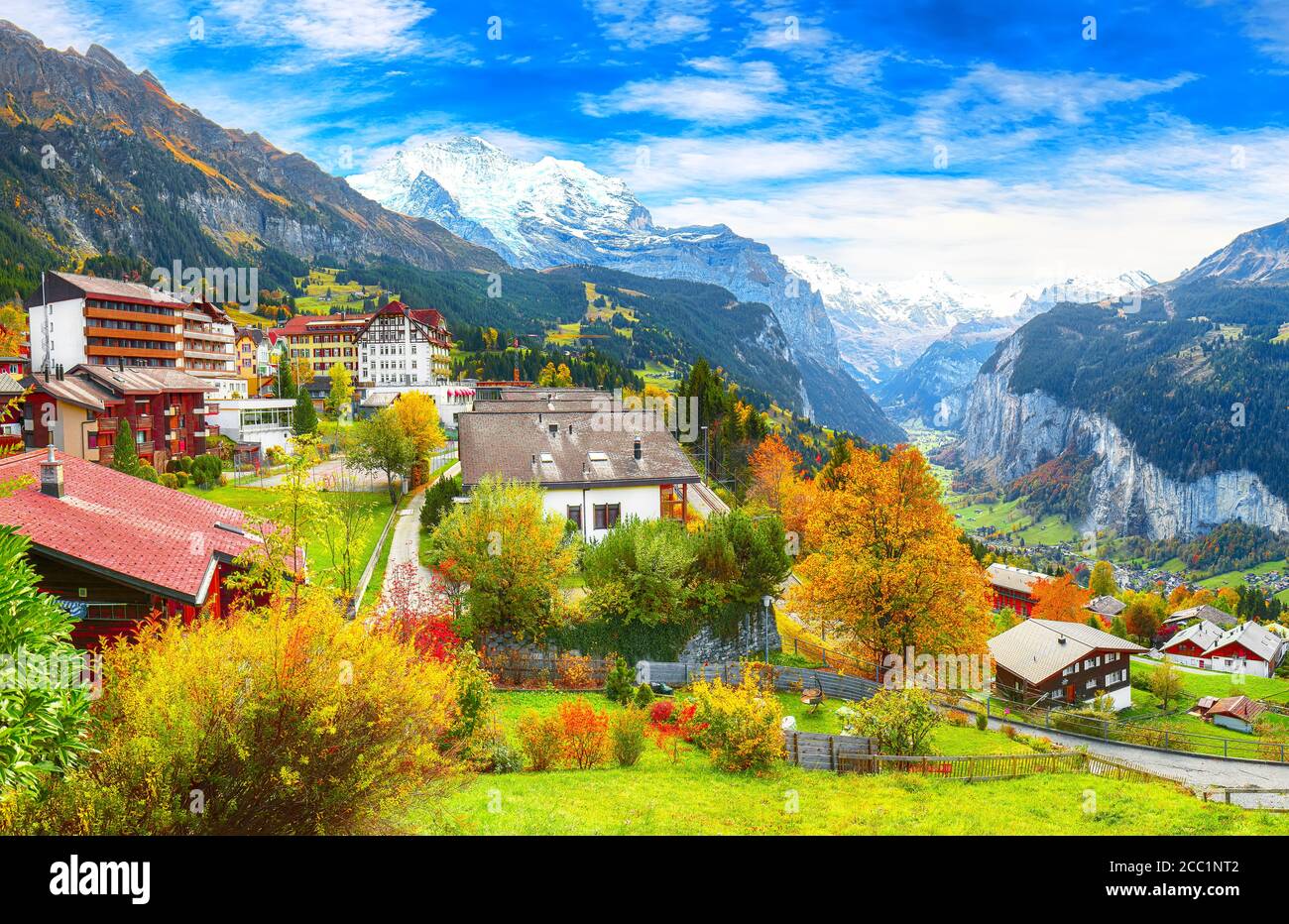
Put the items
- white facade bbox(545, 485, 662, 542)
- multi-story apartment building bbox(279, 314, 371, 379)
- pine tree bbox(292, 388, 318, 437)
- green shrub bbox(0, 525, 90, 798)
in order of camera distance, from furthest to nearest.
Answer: multi-story apartment building bbox(279, 314, 371, 379)
pine tree bbox(292, 388, 318, 437)
white facade bbox(545, 485, 662, 542)
green shrub bbox(0, 525, 90, 798)

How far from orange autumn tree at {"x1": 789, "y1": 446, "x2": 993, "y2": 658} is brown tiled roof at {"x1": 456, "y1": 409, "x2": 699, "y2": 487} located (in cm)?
1119

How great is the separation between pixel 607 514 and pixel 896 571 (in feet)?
54.9

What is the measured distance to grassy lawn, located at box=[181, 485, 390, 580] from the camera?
128 feet

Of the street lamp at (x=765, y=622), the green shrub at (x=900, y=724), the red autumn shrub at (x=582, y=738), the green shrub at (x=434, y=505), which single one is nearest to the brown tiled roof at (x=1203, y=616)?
the street lamp at (x=765, y=622)

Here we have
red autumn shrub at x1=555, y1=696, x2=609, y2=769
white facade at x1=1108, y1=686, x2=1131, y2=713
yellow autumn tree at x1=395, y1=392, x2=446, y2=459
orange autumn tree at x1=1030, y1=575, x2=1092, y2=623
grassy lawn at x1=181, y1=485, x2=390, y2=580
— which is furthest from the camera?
orange autumn tree at x1=1030, y1=575, x2=1092, y2=623

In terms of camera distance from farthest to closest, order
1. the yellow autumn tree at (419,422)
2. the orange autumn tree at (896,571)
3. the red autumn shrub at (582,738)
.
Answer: the yellow autumn tree at (419,422), the orange autumn tree at (896,571), the red autumn shrub at (582,738)

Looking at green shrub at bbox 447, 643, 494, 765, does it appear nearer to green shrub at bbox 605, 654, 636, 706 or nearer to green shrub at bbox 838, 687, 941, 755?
green shrub at bbox 605, 654, 636, 706

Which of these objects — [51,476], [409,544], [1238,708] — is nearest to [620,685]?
[51,476]

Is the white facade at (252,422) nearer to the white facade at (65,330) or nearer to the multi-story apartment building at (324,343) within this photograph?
the white facade at (65,330)

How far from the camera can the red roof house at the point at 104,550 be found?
18969 millimetres

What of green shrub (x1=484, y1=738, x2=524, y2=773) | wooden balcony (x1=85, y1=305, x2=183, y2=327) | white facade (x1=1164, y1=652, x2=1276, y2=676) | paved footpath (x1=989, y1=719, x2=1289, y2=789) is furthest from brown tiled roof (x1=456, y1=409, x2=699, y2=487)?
white facade (x1=1164, y1=652, x2=1276, y2=676)

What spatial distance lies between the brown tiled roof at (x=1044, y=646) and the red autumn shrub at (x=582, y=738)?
48.2 meters
